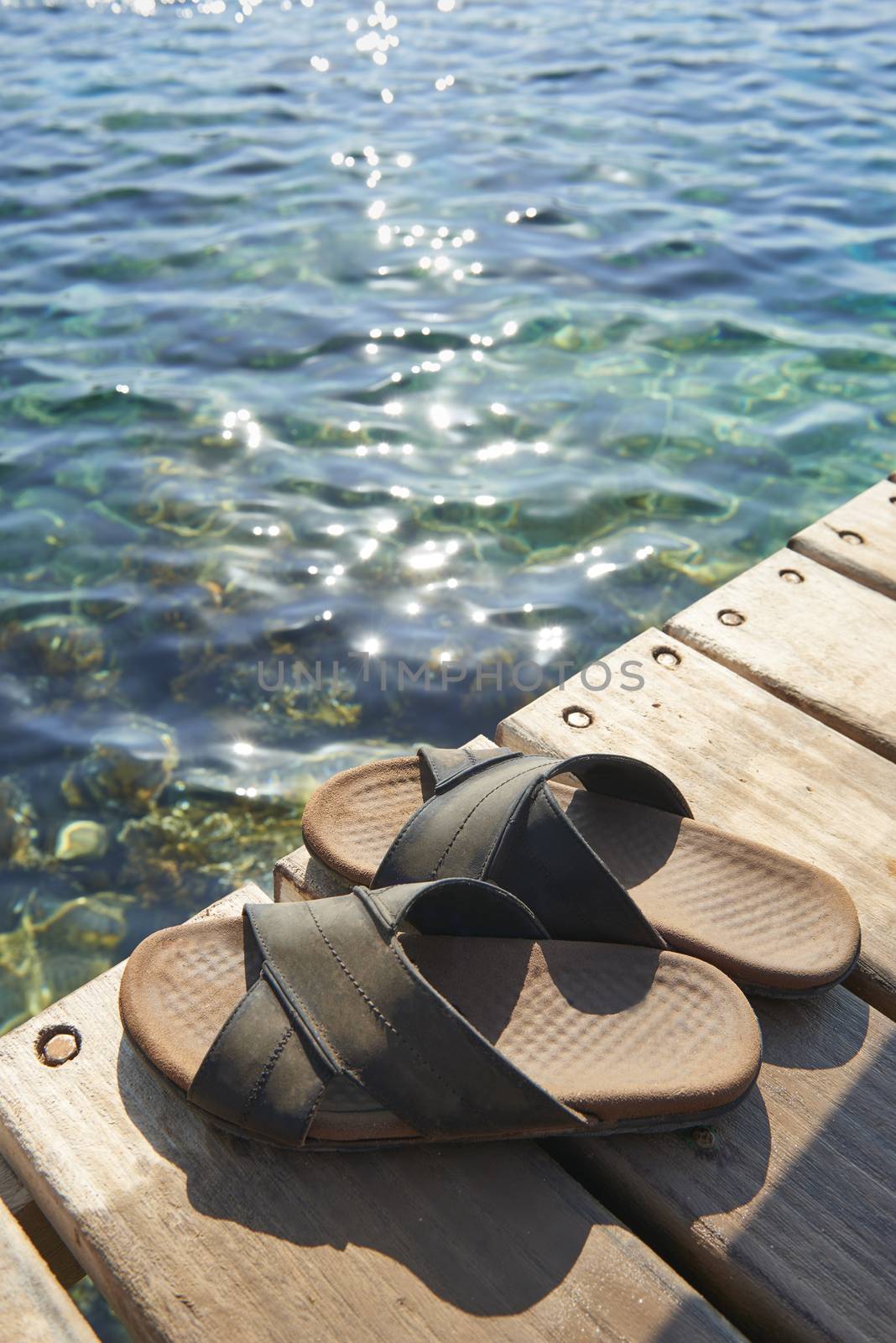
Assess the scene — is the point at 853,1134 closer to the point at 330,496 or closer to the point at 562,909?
the point at 562,909

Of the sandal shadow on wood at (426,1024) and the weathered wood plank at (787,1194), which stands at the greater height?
the sandal shadow on wood at (426,1024)

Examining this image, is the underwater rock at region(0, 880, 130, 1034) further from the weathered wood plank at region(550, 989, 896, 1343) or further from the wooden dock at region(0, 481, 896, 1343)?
the weathered wood plank at region(550, 989, 896, 1343)

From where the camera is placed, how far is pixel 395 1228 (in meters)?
1.30

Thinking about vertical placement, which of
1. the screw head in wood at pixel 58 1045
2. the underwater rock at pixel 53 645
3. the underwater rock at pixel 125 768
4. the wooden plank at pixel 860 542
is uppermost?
the wooden plank at pixel 860 542

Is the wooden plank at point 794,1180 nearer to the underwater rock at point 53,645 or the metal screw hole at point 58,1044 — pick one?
the metal screw hole at point 58,1044

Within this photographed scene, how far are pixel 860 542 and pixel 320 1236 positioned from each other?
6.98 ft

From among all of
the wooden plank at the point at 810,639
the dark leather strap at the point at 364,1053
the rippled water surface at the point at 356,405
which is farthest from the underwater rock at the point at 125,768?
the dark leather strap at the point at 364,1053

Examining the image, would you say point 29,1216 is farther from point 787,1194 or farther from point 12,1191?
point 787,1194

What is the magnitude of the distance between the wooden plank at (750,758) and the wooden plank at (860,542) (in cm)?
57

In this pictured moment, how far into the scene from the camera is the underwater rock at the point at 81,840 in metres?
2.83

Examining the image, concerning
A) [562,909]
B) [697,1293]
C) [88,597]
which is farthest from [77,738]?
[697,1293]

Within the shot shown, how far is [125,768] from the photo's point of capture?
3.03m

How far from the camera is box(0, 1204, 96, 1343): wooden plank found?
1.23 metres

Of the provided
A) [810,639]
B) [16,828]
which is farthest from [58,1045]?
[810,639]
